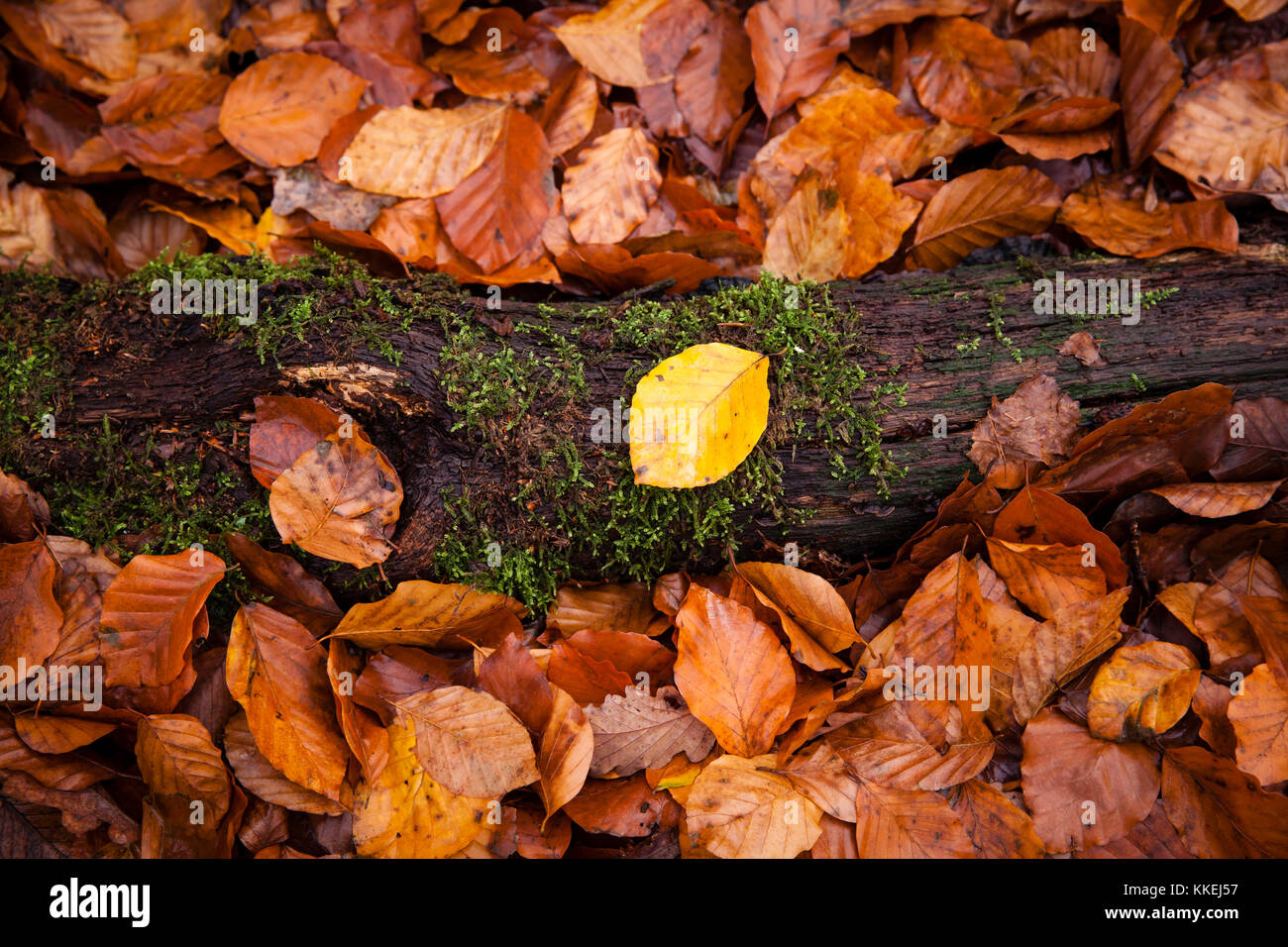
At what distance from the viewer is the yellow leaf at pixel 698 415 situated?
164 centimetres

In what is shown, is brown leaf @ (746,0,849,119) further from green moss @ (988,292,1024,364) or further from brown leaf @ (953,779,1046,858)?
brown leaf @ (953,779,1046,858)

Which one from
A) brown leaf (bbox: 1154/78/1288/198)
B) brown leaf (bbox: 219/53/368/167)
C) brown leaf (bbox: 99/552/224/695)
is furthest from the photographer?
brown leaf (bbox: 219/53/368/167)

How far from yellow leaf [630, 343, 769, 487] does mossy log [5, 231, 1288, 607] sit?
4.0 inches

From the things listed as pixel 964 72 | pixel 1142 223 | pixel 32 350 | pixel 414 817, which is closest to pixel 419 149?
pixel 32 350

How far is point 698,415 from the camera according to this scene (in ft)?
5.53

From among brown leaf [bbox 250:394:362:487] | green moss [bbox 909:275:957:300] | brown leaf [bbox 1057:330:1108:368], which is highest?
green moss [bbox 909:275:957:300]

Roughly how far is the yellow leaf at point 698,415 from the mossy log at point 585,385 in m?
0.10

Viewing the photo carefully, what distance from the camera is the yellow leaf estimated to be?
1.64 metres

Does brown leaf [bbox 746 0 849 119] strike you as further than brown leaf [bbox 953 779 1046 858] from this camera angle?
Yes

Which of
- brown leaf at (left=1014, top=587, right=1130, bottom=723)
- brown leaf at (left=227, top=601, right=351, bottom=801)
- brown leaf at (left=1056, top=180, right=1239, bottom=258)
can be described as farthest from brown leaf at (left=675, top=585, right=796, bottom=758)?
brown leaf at (left=1056, top=180, right=1239, bottom=258)

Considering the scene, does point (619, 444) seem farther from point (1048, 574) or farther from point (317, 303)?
point (1048, 574)

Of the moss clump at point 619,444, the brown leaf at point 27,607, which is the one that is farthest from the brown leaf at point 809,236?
the brown leaf at point 27,607

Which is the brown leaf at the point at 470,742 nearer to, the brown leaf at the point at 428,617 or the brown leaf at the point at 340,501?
the brown leaf at the point at 428,617

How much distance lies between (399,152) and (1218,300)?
243 centimetres
